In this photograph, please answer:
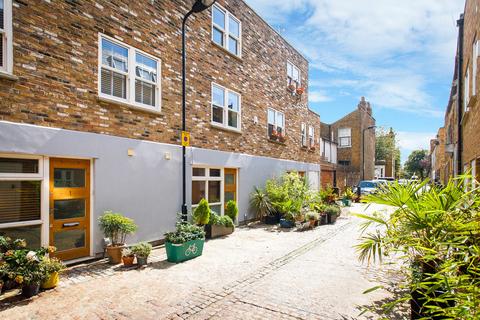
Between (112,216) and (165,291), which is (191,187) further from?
(165,291)

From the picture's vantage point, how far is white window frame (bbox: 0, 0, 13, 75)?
222 inches

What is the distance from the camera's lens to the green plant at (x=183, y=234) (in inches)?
280

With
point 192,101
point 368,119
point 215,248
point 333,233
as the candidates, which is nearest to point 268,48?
point 192,101

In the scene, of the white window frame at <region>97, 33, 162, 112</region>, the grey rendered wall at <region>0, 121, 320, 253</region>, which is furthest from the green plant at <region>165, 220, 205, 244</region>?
the white window frame at <region>97, 33, 162, 112</region>

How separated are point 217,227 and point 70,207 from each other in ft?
15.0

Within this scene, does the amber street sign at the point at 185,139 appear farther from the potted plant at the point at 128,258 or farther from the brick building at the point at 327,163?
the brick building at the point at 327,163

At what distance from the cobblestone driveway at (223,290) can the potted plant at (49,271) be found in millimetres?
186

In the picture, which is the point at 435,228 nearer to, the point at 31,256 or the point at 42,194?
the point at 31,256

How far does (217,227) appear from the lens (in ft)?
32.1

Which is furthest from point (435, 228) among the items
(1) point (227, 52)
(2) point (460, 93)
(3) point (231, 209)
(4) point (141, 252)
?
(2) point (460, 93)

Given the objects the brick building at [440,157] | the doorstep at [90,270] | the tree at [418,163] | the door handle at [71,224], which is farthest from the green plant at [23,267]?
the tree at [418,163]

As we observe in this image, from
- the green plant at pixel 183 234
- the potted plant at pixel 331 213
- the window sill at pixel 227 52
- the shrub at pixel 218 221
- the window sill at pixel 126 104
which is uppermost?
the window sill at pixel 227 52

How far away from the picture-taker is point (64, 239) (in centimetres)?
658

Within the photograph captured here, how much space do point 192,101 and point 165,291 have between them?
6.37 m
